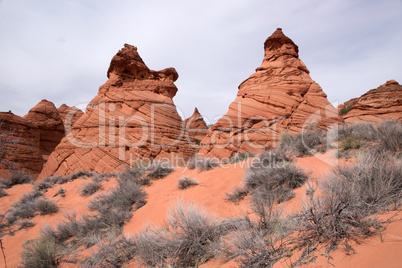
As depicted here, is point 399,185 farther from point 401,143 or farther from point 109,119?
point 109,119

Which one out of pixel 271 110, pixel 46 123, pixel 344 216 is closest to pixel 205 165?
pixel 344 216

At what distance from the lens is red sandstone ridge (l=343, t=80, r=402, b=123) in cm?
1966

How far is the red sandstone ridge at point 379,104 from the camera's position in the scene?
1966cm

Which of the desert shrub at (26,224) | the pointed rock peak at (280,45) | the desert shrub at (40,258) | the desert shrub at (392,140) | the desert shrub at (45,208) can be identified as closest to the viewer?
the desert shrub at (40,258)

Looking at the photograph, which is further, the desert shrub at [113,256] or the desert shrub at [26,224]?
the desert shrub at [26,224]

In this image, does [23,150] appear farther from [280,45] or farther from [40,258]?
[280,45]

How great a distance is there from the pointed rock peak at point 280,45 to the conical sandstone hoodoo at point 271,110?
0.10 m

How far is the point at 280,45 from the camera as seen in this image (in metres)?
16.6

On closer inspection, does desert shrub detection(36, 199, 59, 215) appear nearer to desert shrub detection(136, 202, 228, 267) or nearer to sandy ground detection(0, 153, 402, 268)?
sandy ground detection(0, 153, 402, 268)

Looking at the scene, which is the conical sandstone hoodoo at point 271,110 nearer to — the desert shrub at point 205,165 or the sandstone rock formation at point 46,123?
the desert shrub at point 205,165

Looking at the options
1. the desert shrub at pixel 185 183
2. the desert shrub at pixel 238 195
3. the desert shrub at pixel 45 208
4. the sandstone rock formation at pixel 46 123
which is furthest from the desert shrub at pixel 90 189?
the sandstone rock formation at pixel 46 123

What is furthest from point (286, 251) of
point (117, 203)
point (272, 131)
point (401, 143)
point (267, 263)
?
point (272, 131)

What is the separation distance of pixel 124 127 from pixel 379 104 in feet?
80.9

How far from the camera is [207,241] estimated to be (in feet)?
8.38
